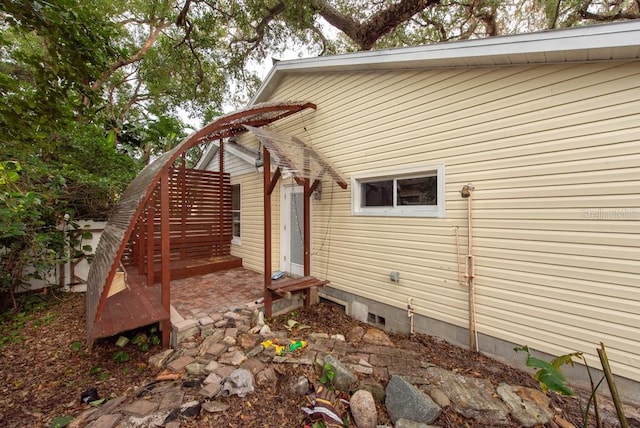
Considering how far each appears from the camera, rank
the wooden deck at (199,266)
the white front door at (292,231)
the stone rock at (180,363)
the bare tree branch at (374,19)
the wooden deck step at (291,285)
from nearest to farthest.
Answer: the stone rock at (180,363)
the wooden deck step at (291,285)
the white front door at (292,231)
the wooden deck at (199,266)
the bare tree branch at (374,19)

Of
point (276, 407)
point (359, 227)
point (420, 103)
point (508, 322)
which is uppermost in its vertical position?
point (420, 103)

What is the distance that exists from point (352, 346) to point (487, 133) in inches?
129

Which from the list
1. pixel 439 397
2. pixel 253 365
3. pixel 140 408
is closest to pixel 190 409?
pixel 140 408

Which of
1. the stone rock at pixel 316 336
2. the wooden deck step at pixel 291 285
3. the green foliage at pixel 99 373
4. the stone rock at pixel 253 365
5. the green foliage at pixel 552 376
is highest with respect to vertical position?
the green foliage at pixel 552 376

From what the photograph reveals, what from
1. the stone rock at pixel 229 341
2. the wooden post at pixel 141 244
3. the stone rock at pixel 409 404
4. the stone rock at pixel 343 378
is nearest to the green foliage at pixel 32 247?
the wooden post at pixel 141 244

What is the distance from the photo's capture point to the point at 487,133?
310 cm

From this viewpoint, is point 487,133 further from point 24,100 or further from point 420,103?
point 24,100

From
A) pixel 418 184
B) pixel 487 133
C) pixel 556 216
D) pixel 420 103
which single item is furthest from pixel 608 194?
pixel 420 103

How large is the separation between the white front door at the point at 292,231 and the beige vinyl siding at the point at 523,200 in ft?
5.97

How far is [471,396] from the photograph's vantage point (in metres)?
2.45

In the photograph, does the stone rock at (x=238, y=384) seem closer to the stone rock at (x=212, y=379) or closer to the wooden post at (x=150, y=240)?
the stone rock at (x=212, y=379)

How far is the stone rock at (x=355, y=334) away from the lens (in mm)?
3711

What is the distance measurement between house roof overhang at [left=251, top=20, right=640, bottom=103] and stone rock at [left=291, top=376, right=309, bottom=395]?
4.16 metres

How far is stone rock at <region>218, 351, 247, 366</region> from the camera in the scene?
299cm
